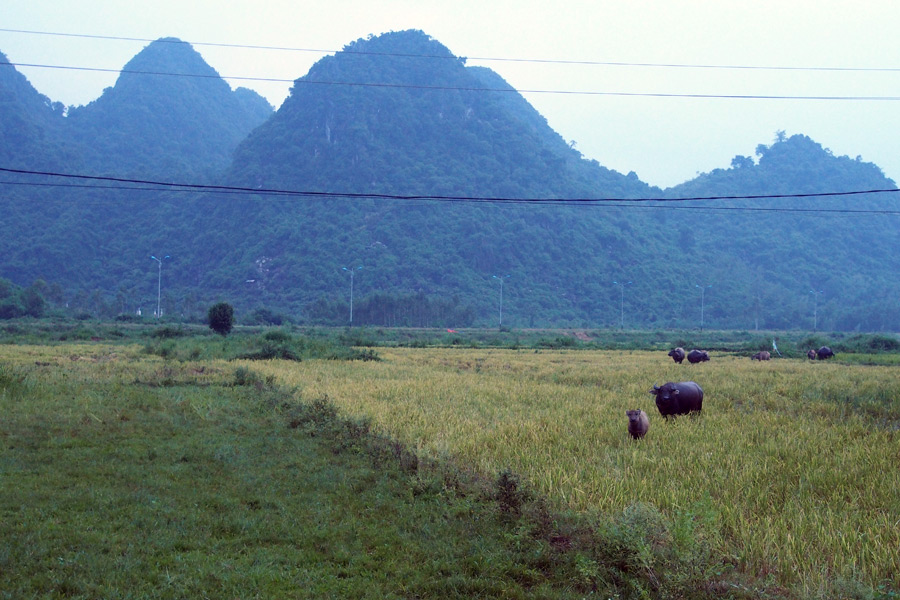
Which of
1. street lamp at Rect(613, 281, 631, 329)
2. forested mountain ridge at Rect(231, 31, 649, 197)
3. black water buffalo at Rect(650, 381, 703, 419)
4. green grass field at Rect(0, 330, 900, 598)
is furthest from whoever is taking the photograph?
forested mountain ridge at Rect(231, 31, 649, 197)

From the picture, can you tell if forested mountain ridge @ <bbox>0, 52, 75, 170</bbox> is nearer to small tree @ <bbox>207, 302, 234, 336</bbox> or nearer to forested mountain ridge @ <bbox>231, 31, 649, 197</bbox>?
forested mountain ridge @ <bbox>231, 31, 649, 197</bbox>

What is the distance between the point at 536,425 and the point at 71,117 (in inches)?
6946

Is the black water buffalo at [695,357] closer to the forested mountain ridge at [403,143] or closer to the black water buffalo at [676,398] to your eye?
the black water buffalo at [676,398]

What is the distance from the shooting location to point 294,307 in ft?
300

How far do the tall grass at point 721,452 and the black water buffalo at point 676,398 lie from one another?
56 centimetres

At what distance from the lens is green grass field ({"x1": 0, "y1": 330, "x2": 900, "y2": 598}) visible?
201 inches

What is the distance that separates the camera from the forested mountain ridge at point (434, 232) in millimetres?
97125

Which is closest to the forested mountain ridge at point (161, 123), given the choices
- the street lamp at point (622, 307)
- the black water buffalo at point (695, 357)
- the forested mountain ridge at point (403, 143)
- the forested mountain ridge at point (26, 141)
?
the forested mountain ridge at point (26, 141)

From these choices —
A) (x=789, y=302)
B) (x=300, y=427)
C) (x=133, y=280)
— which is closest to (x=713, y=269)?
(x=789, y=302)

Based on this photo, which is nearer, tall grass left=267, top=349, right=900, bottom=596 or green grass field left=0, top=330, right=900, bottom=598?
green grass field left=0, top=330, right=900, bottom=598

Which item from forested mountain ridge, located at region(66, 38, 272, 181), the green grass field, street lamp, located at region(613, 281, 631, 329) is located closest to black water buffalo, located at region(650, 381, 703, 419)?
the green grass field

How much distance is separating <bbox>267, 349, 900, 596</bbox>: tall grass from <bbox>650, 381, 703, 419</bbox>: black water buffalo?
557 millimetres

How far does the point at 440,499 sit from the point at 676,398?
7.36m

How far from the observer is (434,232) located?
4304 inches
